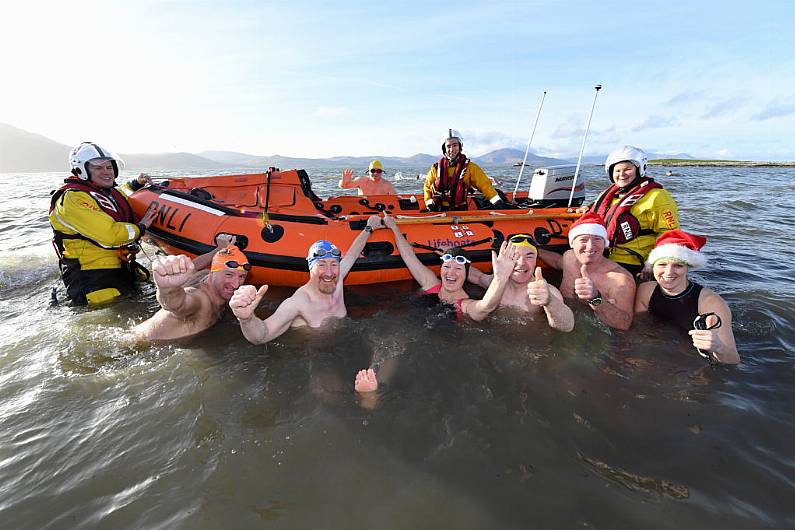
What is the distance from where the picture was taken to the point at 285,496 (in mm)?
1921

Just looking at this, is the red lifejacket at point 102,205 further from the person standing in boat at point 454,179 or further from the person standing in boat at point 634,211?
the person standing in boat at point 634,211

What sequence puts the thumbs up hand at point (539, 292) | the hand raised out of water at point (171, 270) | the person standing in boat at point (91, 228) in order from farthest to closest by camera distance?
1. the person standing in boat at point (91, 228)
2. the thumbs up hand at point (539, 292)
3. the hand raised out of water at point (171, 270)

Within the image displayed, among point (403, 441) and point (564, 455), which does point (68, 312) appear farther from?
point (564, 455)

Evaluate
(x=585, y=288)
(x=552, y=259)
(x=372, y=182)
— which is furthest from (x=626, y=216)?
(x=372, y=182)

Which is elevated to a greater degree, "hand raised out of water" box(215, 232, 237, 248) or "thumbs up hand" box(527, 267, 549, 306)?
"thumbs up hand" box(527, 267, 549, 306)

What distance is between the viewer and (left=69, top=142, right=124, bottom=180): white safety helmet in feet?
13.5

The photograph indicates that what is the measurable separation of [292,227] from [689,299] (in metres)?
3.93

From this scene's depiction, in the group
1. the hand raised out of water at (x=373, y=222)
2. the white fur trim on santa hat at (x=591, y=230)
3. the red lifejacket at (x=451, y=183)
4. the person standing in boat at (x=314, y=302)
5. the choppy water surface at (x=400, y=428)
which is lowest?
the choppy water surface at (x=400, y=428)

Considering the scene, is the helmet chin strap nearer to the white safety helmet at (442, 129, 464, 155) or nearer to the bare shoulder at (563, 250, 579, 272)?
the bare shoulder at (563, 250, 579, 272)

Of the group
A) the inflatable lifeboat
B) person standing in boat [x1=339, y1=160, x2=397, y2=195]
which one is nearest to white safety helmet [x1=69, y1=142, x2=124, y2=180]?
the inflatable lifeboat

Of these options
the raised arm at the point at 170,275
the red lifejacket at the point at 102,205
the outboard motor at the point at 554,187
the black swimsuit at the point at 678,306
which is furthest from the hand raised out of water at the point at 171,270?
the outboard motor at the point at 554,187

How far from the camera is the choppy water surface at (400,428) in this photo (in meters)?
1.87

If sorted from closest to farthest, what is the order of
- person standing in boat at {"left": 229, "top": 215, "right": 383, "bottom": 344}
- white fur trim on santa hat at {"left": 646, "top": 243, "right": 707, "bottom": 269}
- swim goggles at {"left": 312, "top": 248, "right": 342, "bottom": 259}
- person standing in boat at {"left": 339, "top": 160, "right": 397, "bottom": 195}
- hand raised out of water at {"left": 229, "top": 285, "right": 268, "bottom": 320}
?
hand raised out of water at {"left": 229, "top": 285, "right": 268, "bottom": 320}
white fur trim on santa hat at {"left": 646, "top": 243, "right": 707, "bottom": 269}
person standing in boat at {"left": 229, "top": 215, "right": 383, "bottom": 344}
swim goggles at {"left": 312, "top": 248, "right": 342, "bottom": 259}
person standing in boat at {"left": 339, "top": 160, "right": 397, "bottom": 195}

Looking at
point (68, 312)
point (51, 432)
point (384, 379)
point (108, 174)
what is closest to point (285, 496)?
point (384, 379)
